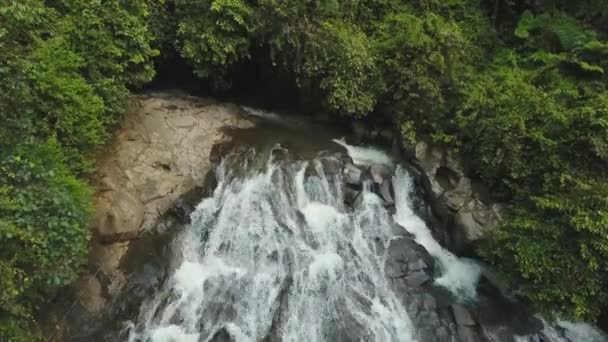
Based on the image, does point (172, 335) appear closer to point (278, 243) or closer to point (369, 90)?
point (278, 243)

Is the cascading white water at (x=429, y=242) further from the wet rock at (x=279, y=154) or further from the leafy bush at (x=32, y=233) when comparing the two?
the leafy bush at (x=32, y=233)

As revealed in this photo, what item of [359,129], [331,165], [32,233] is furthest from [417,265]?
[32,233]

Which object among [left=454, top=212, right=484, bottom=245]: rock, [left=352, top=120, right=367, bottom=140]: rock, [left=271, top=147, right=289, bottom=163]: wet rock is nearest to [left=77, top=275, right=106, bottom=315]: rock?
[left=271, top=147, right=289, bottom=163]: wet rock

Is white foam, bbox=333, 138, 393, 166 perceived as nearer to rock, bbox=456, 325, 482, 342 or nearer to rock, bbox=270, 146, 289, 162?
rock, bbox=270, 146, 289, 162

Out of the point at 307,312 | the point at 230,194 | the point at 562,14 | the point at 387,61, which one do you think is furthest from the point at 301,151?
the point at 562,14

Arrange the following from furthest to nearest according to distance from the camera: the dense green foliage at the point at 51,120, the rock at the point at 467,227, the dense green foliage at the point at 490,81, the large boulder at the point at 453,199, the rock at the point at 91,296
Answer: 1. the large boulder at the point at 453,199
2. the rock at the point at 467,227
3. the dense green foliage at the point at 490,81
4. the rock at the point at 91,296
5. the dense green foliage at the point at 51,120

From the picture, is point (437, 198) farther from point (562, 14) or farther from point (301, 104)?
point (562, 14)

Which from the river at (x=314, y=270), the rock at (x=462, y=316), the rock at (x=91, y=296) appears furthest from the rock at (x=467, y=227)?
the rock at (x=91, y=296)

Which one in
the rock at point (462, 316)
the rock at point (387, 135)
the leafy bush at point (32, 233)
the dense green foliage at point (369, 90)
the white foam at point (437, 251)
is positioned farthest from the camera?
the rock at point (387, 135)
